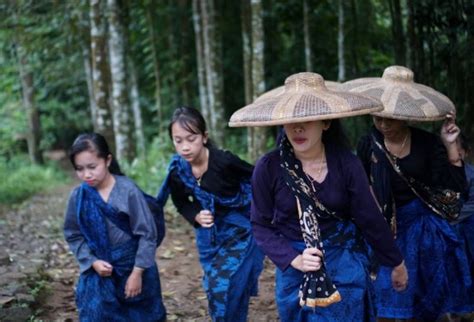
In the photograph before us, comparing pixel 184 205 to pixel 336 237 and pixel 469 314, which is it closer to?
pixel 336 237

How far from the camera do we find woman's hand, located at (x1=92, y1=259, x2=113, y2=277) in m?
3.72

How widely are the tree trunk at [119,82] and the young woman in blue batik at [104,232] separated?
5.52 meters

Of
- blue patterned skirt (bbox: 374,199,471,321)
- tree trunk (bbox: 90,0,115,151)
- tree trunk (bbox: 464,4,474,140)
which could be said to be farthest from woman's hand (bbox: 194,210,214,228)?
tree trunk (bbox: 90,0,115,151)

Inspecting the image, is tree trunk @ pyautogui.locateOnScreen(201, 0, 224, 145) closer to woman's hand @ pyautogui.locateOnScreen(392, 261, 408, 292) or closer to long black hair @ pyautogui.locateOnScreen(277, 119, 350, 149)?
long black hair @ pyautogui.locateOnScreen(277, 119, 350, 149)

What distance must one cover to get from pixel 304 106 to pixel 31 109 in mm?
17497

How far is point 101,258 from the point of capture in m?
3.82

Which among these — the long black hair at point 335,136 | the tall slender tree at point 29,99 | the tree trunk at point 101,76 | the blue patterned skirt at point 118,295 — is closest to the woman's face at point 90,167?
the blue patterned skirt at point 118,295

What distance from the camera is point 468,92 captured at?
5781 millimetres

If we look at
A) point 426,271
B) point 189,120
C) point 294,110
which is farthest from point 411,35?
point 294,110

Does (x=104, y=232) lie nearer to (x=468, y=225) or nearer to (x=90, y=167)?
(x=90, y=167)

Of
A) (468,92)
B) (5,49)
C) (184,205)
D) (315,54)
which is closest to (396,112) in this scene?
(184,205)

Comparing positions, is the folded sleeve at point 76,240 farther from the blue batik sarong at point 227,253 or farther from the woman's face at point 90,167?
the blue batik sarong at point 227,253

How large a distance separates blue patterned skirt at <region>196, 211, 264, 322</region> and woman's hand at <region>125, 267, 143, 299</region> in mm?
481

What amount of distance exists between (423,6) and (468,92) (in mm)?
1156
